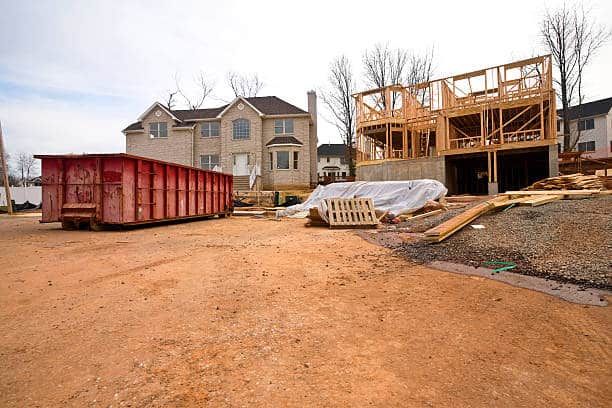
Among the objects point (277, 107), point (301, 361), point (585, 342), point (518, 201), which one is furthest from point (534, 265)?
point (277, 107)

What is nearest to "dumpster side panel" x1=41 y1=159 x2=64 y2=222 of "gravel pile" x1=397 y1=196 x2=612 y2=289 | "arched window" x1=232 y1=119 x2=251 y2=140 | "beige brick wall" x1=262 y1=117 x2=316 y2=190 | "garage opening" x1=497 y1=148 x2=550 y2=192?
"gravel pile" x1=397 y1=196 x2=612 y2=289

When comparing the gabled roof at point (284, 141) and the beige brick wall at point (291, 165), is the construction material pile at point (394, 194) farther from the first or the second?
the gabled roof at point (284, 141)

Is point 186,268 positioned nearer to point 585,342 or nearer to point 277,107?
point 585,342

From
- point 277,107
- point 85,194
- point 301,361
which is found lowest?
point 301,361

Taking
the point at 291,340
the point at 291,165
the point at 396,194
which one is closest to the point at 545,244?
the point at 291,340

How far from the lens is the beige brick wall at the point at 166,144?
31.4 metres

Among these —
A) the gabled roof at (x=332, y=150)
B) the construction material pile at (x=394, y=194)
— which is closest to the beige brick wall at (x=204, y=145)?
the construction material pile at (x=394, y=194)

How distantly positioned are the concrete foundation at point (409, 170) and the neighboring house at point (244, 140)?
9587mm

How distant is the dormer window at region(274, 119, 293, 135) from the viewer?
30.4 metres

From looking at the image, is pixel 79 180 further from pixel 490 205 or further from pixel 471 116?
pixel 471 116

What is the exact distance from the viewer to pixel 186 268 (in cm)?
535

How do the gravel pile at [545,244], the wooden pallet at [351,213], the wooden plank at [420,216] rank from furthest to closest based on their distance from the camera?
the wooden plank at [420,216]
the wooden pallet at [351,213]
the gravel pile at [545,244]

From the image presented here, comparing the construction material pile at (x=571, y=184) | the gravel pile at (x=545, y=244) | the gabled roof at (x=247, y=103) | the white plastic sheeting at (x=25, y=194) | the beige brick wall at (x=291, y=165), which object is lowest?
the gravel pile at (x=545, y=244)

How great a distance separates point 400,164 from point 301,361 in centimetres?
1806
